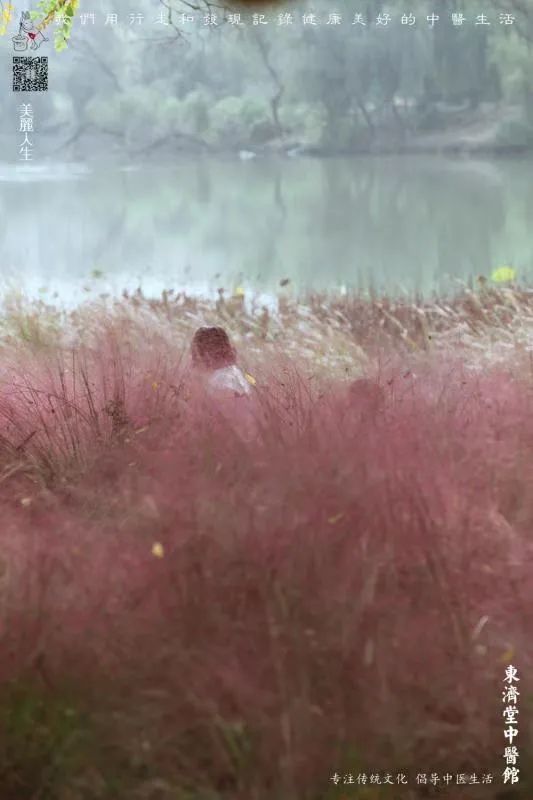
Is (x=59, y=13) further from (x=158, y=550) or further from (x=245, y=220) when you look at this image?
(x=245, y=220)

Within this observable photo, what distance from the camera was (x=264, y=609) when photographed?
118 cm

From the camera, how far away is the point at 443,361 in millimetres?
2025

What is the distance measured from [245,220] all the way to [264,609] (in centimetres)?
265

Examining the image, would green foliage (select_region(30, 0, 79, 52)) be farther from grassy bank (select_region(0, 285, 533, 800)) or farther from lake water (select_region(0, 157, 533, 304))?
grassy bank (select_region(0, 285, 533, 800))

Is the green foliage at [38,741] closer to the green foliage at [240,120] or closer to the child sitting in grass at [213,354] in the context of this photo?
the child sitting in grass at [213,354]

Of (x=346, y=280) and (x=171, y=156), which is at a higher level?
(x=171, y=156)

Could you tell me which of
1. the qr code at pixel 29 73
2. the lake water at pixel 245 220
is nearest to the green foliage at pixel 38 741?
the qr code at pixel 29 73

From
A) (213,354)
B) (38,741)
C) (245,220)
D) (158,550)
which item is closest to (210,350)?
(213,354)

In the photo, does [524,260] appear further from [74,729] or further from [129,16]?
[74,729]

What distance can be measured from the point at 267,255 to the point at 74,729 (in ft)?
8.68

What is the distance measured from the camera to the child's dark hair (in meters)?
1.86

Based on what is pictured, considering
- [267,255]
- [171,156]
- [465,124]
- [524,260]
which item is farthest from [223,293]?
[524,260]

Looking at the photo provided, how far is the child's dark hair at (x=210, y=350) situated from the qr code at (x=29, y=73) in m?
0.67

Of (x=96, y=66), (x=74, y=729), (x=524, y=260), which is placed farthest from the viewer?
(x=524, y=260)
